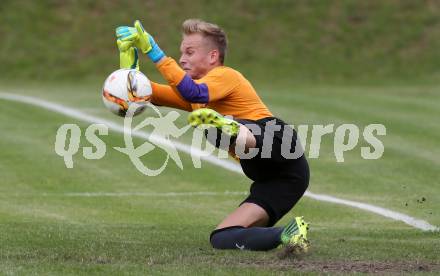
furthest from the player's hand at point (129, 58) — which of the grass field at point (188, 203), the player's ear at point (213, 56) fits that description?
the grass field at point (188, 203)

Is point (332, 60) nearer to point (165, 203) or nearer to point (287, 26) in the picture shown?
point (287, 26)

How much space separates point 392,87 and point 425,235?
761 inches

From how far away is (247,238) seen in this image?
8.39 meters

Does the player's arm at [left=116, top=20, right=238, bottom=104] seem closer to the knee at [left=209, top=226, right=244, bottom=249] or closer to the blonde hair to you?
the blonde hair

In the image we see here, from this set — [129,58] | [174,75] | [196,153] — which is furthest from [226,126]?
[196,153]

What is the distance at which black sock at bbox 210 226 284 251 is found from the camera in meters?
8.28

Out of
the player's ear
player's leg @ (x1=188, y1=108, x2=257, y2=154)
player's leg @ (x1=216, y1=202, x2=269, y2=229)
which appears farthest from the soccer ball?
player's leg @ (x1=216, y1=202, x2=269, y2=229)

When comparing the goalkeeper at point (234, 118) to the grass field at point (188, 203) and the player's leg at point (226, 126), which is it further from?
the grass field at point (188, 203)

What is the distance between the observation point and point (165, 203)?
12672 millimetres

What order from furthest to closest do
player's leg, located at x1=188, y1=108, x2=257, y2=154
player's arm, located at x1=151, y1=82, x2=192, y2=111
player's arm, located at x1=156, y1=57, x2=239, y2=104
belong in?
player's arm, located at x1=151, y1=82, x2=192, y2=111, player's arm, located at x1=156, y1=57, x2=239, y2=104, player's leg, located at x1=188, y1=108, x2=257, y2=154

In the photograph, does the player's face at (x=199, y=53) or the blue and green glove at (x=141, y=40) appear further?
the player's face at (x=199, y=53)

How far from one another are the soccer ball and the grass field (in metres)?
1.04

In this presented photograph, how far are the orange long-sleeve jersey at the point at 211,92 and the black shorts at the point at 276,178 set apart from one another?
14 cm

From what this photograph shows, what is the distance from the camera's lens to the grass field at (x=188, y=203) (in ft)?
25.2
